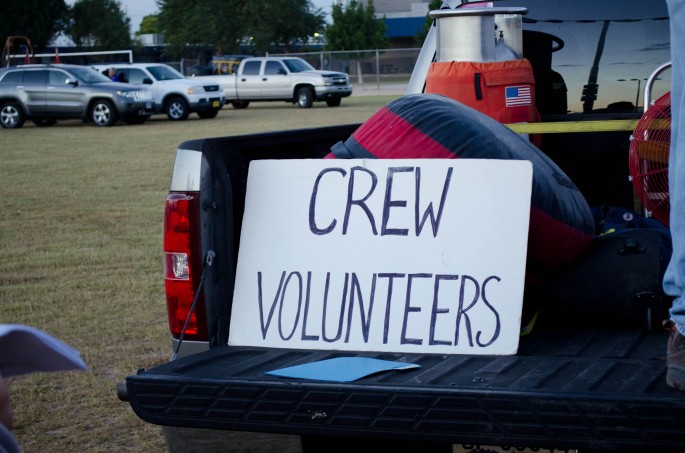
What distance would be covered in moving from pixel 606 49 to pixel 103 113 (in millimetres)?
23089

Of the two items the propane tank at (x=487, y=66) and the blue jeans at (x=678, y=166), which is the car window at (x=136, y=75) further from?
the blue jeans at (x=678, y=166)

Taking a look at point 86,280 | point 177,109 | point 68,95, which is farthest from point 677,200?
point 177,109

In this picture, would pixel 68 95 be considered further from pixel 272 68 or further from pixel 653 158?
pixel 653 158

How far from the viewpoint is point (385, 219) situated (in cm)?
295

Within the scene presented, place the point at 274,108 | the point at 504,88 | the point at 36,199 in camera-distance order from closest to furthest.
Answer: the point at 504,88
the point at 36,199
the point at 274,108

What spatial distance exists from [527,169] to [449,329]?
0.49 metres

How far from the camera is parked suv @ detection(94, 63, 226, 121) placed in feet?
92.1

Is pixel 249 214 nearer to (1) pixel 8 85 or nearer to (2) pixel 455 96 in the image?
(2) pixel 455 96

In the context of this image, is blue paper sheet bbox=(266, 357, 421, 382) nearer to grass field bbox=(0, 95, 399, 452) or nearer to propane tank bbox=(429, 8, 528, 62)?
grass field bbox=(0, 95, 399, 452)

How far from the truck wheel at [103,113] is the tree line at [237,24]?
31314 millimetres

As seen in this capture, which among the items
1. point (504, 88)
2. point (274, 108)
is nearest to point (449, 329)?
point (504, 88)

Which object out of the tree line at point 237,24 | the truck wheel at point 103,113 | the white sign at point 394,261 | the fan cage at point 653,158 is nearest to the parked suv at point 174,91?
the truck wheel at point 103,113

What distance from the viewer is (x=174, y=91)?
28.1 metres

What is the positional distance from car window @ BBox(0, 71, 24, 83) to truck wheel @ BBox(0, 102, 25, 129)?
628 millimetres
